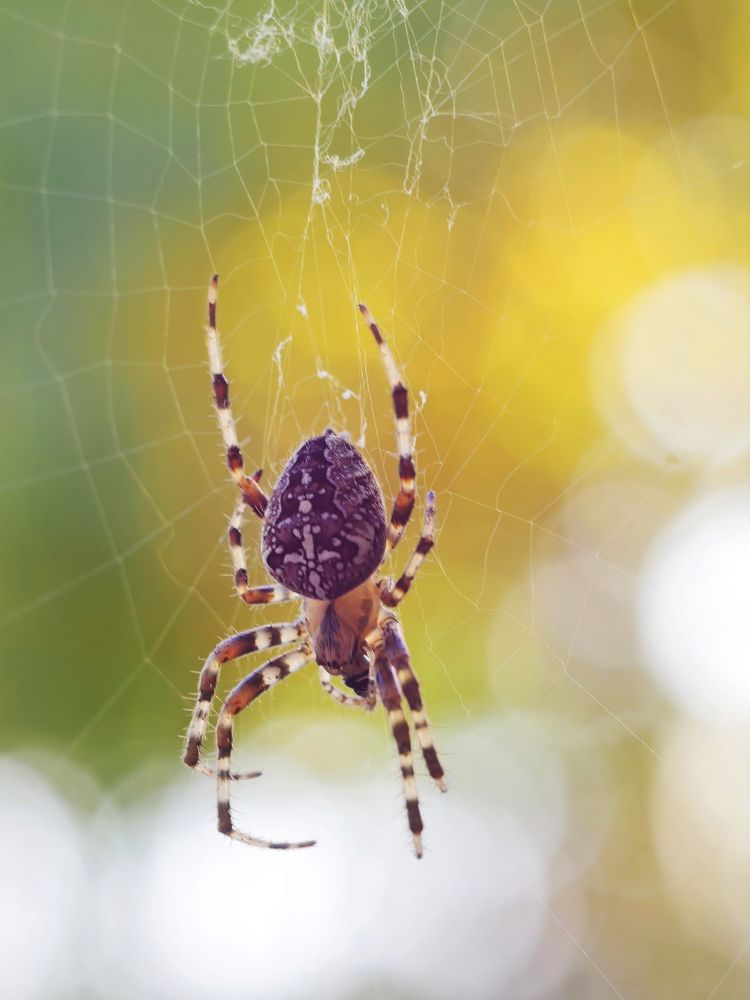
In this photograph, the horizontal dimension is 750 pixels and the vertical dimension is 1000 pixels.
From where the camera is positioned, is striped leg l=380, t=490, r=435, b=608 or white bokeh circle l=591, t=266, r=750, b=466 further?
white bokeh circle l=591, t=266, r=750, b=466

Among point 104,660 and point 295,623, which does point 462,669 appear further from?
point 104,660

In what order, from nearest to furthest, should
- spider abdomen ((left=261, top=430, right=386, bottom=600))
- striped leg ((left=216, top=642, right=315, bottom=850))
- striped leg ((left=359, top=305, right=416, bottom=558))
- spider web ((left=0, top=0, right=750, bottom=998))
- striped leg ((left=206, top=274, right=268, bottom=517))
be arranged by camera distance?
1. spider abdomen ((left=261, top=430, right=386, bottom=600))
2. striped leg ((left=359, top=305, right=416, bottom=558))
3. striped leg ((left=206, top=274, right=268, bottom=517))
4. striped leg ((left=216, top=642, right=315, bottom=850))
5. spider web ((left=0, top=0, right=750, bottom=998))

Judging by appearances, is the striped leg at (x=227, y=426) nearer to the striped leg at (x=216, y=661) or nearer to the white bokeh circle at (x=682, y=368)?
the striped leg at (x=216, y=661)

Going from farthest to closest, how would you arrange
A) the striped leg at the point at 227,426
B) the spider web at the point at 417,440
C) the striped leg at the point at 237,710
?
the spider web at the point at 417,440
the striped leg at the point at 237,710
the striped leg at the point at 227,426

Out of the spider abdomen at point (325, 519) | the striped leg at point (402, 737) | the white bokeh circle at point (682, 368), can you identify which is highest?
the white bokeh circle at point (682, 368)

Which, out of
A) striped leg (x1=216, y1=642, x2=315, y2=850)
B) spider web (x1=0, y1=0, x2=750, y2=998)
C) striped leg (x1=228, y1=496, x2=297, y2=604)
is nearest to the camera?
striped leg (x1=228, y1=496, x2=297, y2=604)

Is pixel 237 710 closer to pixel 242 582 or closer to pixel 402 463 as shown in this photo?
pixel 242 582

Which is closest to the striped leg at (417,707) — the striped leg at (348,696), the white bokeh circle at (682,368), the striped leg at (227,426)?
the striped leg at (348,696)

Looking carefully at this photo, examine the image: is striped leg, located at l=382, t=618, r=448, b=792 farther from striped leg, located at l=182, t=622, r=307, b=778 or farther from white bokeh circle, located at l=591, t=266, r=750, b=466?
white bokeh circle, located at l=591, t=266, r=750, b=466

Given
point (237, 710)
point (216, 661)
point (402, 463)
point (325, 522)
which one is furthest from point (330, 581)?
point (237, 710)

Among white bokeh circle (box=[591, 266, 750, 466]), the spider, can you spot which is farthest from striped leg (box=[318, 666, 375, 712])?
white bokeh circle (box=[591, 266, 750, 466])
